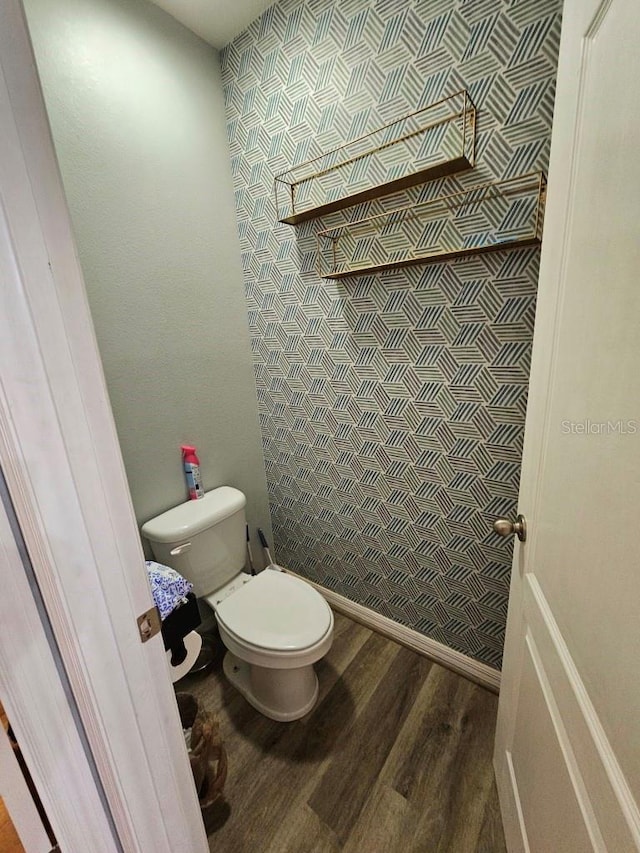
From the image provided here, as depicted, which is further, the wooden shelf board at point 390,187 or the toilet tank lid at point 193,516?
the toilet tank lid at point 193,516

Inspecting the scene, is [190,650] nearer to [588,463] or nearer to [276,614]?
[276,614]

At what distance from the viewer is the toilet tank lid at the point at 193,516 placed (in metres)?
1.39

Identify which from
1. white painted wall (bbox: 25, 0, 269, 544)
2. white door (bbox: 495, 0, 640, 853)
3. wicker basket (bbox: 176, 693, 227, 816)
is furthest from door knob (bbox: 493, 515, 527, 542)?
white painted wall (bbox: 25, 0, 269, 544)

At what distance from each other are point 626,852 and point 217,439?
63.0 inches

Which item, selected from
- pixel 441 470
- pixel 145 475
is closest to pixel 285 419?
pixel 145 475

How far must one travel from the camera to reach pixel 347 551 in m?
1.75

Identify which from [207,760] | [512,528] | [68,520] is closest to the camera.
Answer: [68,520]

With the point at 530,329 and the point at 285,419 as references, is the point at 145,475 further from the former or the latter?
the point at 530,329

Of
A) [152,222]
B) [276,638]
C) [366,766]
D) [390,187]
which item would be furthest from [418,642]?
[152,222]

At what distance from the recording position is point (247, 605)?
139cm

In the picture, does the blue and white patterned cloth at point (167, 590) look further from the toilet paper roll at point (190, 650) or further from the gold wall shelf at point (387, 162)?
the gold wall shelf at point (387, 162)

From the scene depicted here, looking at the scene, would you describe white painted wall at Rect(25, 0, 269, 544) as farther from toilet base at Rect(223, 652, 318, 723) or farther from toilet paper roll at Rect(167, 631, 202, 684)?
toilet base at Rect(223, 652, 318, 723)

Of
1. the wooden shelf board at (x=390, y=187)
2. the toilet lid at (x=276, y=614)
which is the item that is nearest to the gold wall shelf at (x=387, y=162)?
the wooden shelf board at (x=390, y=187)

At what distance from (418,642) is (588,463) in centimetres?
140
